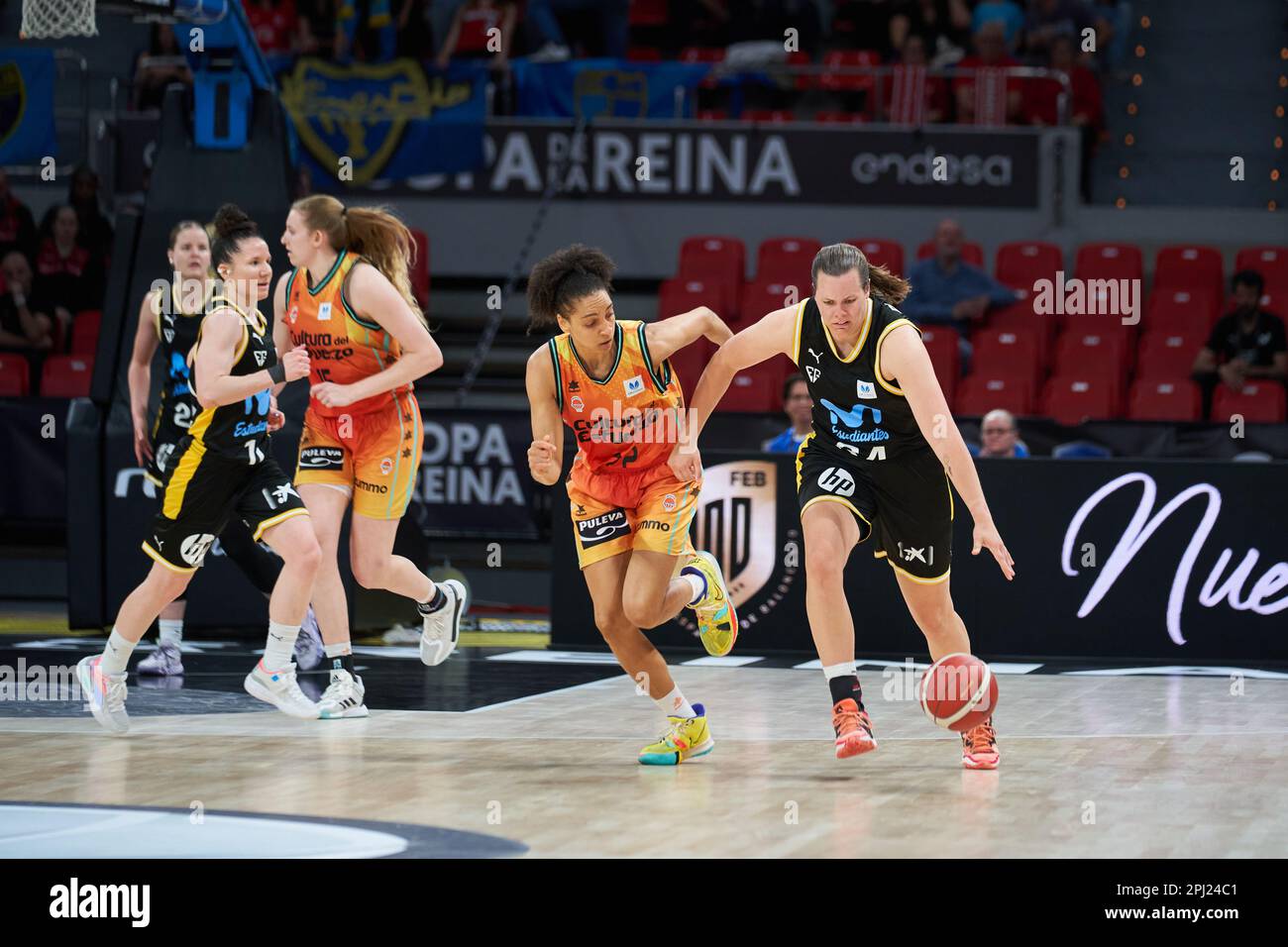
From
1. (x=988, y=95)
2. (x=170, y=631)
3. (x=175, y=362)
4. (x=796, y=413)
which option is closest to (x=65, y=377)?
(x=175, y=362)

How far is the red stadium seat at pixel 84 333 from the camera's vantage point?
15.0 meters

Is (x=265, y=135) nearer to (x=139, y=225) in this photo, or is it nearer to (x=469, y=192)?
(x=139, y=225)

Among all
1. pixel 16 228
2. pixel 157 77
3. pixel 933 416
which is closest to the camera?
pixel 933 416

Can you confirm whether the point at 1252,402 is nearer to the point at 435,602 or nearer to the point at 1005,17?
the point at 1005,17

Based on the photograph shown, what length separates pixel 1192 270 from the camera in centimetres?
1538

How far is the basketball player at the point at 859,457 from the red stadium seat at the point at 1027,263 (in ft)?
29.0

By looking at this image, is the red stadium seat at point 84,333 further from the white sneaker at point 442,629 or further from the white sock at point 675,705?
the white sock at point 675,705

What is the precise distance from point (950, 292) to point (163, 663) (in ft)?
25.8

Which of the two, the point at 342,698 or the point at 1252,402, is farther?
the point at 1252,402

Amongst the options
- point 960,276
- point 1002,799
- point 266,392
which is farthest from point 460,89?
point 1002,799

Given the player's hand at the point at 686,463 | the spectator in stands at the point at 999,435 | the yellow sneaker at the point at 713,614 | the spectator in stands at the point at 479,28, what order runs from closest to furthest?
A: 1. the player's hand at the point at 686,463
2. the yellow sneaker at the point at 713,614
3. the spectator in stands at the point at 999,435
4. the spectator in stands at the point at 479,28

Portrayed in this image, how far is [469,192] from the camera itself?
16453 millimetres

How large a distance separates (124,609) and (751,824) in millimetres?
3162

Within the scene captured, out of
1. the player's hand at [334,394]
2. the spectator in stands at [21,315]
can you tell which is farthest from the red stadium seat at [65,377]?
the player's hand at [334,394]
